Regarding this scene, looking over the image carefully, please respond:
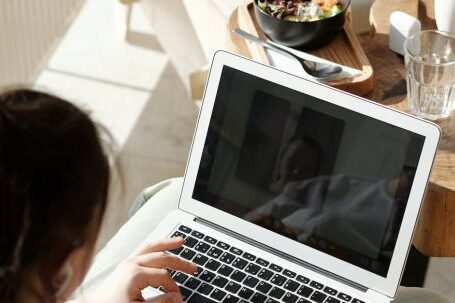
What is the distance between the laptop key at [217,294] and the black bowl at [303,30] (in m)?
0.44

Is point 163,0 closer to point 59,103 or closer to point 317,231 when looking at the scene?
point 317,231

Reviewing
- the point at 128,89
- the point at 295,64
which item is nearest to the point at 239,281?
the point at 295,64

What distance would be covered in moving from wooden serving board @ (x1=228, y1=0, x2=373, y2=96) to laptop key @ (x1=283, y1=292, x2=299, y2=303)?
35cm

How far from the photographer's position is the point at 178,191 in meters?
1.42

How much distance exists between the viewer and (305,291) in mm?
1188

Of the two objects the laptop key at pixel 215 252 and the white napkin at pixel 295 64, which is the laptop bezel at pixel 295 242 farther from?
the white napkin at pixel 295 64

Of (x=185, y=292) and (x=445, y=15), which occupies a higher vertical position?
(x=445, y=15)

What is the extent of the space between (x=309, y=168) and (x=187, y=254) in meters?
0.20

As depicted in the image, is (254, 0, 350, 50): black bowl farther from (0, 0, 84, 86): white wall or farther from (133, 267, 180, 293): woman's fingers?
(0, 0, 84, 86): white wall

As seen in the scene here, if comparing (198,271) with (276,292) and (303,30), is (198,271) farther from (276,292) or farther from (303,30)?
(303,30)

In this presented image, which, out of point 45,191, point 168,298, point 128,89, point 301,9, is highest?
point 45,191

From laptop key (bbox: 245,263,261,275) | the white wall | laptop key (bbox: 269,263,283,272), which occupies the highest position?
laptop key (bbox: 269,263,283,272)

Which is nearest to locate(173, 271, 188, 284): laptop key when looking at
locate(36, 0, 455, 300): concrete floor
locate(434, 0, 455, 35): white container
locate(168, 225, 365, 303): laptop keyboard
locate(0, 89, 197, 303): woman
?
locate(168, 225, 365, 303): laptop keyboard

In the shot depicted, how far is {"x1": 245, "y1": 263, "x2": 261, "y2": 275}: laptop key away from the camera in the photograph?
1.21 m
